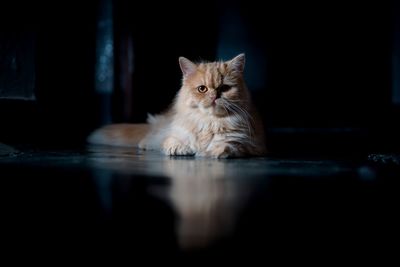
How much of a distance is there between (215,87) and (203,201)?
41.6 inches

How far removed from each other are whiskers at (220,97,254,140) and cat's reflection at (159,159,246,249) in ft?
1.40

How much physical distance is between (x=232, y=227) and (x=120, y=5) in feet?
9.76

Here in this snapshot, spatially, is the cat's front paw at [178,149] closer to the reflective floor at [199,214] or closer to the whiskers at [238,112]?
the whiskers at [238,112]

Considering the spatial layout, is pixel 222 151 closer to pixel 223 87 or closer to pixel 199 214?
pixel 223 87

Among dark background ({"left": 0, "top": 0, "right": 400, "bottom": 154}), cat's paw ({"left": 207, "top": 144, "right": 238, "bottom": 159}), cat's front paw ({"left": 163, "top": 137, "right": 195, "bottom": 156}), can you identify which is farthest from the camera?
dark background ({"left": 0, "top": 0, "right": 400, "bottom": 154})

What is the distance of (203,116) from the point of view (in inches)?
81.0

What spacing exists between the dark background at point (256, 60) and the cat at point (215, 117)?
1242mm

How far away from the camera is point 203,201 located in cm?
104

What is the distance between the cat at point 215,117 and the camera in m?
2.01

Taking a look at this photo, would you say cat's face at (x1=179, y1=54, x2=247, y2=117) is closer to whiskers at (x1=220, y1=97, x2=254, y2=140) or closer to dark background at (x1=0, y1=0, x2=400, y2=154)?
whiskers at (x1=220, y1=97, x2=254, y2=140)

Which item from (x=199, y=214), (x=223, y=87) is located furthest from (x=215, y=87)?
(x=199, y=214)

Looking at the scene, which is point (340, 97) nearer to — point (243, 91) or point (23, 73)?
point (243, 91)

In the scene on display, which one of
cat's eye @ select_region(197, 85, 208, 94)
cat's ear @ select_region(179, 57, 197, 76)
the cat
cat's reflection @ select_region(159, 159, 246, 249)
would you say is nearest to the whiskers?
the cat

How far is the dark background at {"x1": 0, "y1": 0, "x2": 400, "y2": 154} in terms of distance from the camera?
11.1ft
